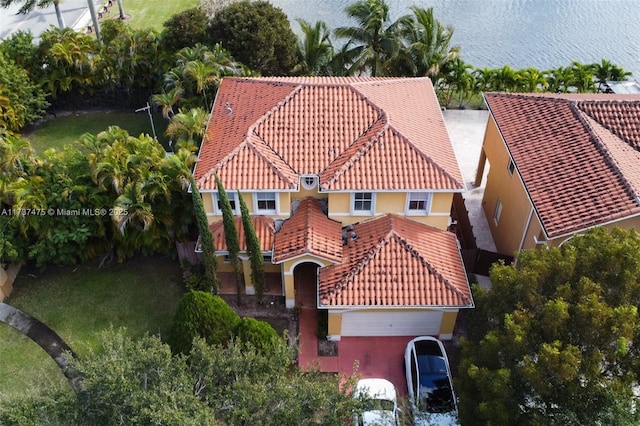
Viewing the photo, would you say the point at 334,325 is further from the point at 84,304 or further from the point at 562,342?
the point at 84,304

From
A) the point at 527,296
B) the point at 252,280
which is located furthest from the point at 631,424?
the point at 252,280

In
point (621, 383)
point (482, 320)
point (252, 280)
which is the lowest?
point (252, 280)

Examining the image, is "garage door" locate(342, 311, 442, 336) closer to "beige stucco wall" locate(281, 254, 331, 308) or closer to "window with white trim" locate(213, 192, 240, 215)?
"beige stucco wall" locate(281, 254, 331, 308)

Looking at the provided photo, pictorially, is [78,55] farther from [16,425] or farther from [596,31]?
[596,31]

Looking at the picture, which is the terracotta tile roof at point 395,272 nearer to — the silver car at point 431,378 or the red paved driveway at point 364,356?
the silver car at point 431,378

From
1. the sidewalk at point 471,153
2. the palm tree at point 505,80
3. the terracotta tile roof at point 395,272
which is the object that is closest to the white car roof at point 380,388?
the terracotta tile roof at point 395,272

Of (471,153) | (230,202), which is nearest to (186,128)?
(230,202)
